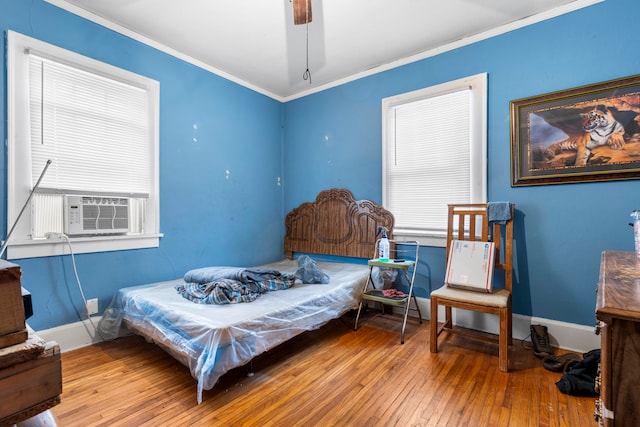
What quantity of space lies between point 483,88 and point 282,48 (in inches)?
76.0

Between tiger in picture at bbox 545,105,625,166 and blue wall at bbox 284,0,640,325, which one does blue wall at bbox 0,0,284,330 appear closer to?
blue wall at bbox 284,0,640,325

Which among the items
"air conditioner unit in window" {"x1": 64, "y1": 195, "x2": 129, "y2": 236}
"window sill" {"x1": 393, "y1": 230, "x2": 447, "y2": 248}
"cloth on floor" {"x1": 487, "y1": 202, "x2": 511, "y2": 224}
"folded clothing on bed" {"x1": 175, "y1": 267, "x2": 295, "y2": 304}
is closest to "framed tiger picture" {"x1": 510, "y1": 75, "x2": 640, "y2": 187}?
"cloth on floor" {"x1": 487, "y1": 202, "x2": 511, "y2": 224}

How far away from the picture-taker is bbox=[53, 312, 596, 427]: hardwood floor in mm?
1594

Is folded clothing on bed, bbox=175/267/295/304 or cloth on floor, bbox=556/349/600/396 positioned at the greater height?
folded clothing on bed, bbox=175/267/295/304

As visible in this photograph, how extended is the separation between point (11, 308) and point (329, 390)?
1732 mm

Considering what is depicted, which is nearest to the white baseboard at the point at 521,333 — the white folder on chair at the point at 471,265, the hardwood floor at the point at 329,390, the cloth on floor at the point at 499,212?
the hardwood floor at the point at 329,390

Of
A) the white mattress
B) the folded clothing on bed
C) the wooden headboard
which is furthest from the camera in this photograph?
the wooden headboard

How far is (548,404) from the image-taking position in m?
1.69

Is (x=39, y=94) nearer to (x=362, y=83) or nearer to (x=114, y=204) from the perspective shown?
(x=114, y=204)

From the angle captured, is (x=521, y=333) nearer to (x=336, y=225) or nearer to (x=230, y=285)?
(x=336, y=225)

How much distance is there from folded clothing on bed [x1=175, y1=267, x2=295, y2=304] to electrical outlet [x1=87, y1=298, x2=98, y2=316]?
0.63 metres

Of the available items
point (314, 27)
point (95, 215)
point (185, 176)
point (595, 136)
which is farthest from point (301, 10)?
point (595, 136)

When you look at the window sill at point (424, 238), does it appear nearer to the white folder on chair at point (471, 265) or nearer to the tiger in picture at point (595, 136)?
the white folder on chair at point (471, 265)

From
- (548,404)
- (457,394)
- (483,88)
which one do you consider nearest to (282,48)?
(483,88)
